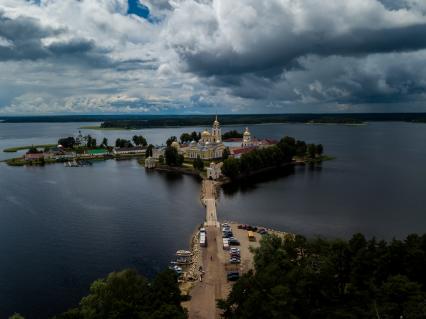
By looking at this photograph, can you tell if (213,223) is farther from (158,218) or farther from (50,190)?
(50,190)

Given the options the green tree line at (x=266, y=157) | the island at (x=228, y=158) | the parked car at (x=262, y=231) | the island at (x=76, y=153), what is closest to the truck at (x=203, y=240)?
the parked car at (x=262, y=231)

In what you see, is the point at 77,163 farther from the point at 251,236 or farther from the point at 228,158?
the point at 251,236

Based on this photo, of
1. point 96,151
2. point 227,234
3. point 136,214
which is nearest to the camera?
point 227,234

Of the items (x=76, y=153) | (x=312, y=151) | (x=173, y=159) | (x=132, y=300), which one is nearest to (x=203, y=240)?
(x=132, y=300)

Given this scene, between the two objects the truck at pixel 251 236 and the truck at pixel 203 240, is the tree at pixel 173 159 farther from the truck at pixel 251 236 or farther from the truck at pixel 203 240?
the truck at pixel 203 240

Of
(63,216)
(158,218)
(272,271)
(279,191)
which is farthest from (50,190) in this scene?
(272,271)
